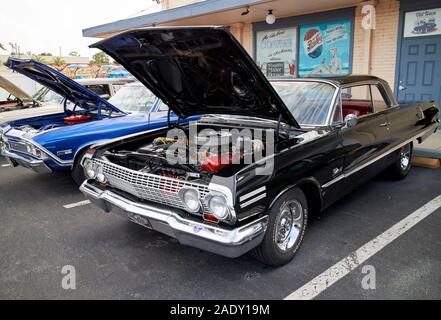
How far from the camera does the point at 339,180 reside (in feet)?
12.3

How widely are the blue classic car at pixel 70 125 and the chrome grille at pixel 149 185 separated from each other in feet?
6.08

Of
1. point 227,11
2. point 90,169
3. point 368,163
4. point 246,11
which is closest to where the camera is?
point 90,169

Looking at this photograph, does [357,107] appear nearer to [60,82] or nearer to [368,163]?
[368,163]

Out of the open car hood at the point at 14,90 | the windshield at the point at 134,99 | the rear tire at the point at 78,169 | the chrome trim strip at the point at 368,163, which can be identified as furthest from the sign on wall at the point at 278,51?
the rear tire at the point at 78,169

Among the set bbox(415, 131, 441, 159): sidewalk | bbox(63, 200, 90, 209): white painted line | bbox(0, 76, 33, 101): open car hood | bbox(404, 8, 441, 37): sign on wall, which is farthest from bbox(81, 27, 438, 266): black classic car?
bbox(0, 76, 33, 101): open car hood

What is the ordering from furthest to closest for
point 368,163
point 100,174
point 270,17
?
point 270,17
point 368,163
point 100,174

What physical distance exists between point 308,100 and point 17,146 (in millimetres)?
4196

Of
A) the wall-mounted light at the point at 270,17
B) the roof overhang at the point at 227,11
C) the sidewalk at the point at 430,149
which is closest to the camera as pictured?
the sidewalk at the point at 430,149

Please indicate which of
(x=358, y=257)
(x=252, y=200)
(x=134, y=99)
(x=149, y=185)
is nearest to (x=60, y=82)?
(x=134, y=99)

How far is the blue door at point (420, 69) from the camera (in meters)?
7.75

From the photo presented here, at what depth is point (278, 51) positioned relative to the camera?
10.8m

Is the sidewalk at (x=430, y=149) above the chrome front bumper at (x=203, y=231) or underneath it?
underneath

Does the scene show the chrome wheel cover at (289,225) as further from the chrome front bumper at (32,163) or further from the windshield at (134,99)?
the windshield at (134,99)
